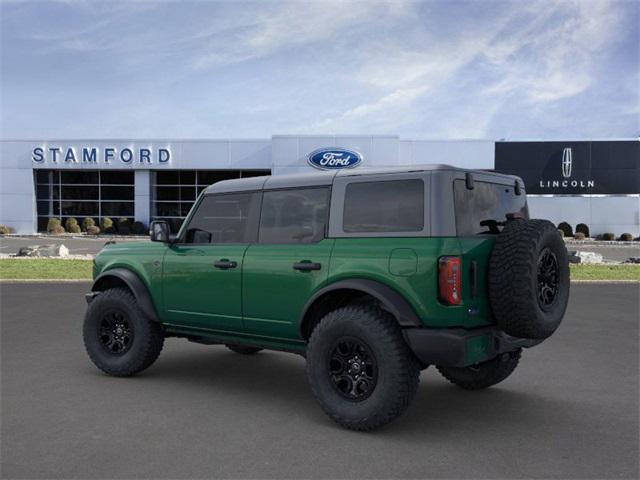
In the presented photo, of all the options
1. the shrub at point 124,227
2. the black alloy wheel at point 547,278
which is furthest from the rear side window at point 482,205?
the shrub at point 124,227

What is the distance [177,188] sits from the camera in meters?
44.2

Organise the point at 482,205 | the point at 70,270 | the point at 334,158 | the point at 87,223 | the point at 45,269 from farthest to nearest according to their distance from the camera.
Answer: the point at 87,223 → the point at 334,158 → the point at 45,269 → the point at 70,270 → the point at 482,205

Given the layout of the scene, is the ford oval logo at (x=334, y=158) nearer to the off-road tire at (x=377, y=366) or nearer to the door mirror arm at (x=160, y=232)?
the door mirror arm at (x=160, y=232)

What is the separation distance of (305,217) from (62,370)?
11.2 feet

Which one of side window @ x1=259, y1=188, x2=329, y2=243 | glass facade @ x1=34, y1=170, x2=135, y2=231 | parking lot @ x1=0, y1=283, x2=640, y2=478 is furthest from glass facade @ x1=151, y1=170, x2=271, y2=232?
side window @ x1=259, y1=188, x2=329, y2=243

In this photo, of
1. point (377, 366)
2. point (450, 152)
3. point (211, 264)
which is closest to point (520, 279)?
point (377, 366)

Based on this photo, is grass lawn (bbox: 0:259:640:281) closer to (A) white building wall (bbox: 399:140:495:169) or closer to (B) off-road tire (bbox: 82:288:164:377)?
(B) off-road tire (bbox: 82:288:164:377)

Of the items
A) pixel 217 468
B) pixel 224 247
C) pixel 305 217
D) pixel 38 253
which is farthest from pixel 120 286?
Answer: pixel 38 253

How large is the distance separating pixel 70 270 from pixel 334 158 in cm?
2334

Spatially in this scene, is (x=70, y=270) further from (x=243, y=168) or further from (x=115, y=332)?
(x=243, y=168)

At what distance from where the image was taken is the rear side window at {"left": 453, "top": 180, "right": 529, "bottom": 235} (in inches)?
196

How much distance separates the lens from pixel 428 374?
22.9ft

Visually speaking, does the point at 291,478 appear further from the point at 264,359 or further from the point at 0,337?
the point at 0,337

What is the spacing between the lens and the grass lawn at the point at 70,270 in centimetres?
1675
